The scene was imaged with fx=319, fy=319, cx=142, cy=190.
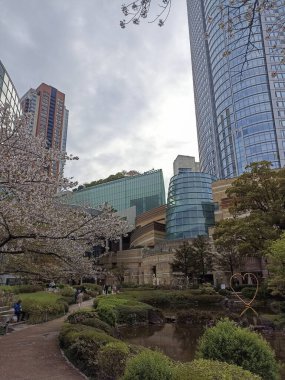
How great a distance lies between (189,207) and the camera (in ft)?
266

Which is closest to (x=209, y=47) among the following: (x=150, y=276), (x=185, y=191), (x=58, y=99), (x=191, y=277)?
(x=58, y=99)

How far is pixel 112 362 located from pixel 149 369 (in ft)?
11.3

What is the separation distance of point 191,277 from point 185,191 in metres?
36.1

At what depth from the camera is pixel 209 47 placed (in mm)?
125750

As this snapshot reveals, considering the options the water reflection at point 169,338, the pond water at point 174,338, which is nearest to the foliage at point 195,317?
the pond water at point 174,338

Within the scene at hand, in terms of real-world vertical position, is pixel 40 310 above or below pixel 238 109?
below

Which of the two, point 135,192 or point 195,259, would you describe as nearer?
point 195,259

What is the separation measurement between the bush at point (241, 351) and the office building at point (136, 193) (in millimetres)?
96486

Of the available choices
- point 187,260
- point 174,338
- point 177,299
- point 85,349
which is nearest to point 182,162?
point 187,260

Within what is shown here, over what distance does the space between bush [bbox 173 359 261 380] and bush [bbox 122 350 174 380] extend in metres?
0.27

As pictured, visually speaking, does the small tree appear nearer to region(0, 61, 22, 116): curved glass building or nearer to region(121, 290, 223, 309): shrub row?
region(121, 290, 223, 309): shrub row

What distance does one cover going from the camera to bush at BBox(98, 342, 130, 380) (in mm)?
8625

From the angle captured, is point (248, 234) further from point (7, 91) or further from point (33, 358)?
point (7, 91)

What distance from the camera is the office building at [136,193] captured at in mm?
105062
